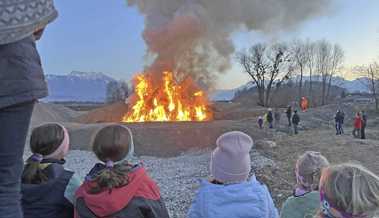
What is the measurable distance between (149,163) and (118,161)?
15.4m

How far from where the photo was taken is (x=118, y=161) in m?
2.95

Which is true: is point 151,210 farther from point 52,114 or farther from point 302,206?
point 52,114

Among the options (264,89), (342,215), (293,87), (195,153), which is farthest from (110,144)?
(293,87)

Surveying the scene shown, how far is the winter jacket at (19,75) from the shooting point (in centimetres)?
183

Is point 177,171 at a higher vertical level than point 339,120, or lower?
lower

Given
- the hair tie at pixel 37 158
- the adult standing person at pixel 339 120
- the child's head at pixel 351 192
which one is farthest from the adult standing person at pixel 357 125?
the child's head at pixel 351 192

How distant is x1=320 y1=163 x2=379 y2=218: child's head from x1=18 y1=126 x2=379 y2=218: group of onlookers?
1.10 feet

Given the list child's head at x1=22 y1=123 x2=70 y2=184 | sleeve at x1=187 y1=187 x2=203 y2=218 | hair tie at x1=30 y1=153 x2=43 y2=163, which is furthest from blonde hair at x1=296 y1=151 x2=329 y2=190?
hair tie at x1=30 y1=153 x2=43 y2=163

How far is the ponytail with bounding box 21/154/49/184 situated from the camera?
302cm

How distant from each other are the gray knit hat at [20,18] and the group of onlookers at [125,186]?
1184mm

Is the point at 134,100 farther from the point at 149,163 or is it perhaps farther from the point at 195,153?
the point at 149,163

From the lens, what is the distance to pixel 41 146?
10.1 ft

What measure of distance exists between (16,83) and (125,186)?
1162mm

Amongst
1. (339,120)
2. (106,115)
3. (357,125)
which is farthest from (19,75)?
(106,115)
